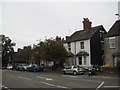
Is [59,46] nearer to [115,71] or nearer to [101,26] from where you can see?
[101,26]

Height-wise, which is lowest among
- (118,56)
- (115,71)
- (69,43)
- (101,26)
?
(115,71)

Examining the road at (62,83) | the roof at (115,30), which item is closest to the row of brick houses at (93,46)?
the roof at (115,30)

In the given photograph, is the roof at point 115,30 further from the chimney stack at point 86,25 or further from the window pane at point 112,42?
the chimney stack at point 86,25

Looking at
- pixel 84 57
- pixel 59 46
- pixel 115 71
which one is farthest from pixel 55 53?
pixel 115 71

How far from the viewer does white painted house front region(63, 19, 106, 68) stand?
3560cm

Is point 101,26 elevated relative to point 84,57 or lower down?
elevated

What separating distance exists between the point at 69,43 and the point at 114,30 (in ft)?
36.4

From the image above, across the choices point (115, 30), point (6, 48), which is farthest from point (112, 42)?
point (6, 48)

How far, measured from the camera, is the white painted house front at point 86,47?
3560 centimetres

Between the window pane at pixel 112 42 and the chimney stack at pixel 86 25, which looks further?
the chimney stack at pixel 86 25

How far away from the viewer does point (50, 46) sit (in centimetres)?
3522

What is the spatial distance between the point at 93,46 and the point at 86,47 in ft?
4.42

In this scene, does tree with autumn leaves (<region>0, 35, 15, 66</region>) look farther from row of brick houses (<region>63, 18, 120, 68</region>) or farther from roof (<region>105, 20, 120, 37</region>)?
roof (<region>105, 20, 120, 37</region>)

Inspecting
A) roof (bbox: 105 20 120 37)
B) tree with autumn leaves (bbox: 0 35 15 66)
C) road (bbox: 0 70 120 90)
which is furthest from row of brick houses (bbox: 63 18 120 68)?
tree with autumn leaves (bbox: 0 35 15 66)
